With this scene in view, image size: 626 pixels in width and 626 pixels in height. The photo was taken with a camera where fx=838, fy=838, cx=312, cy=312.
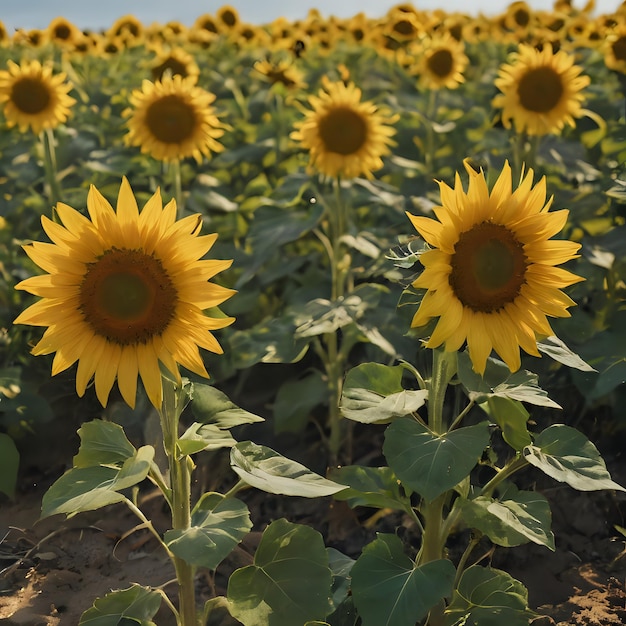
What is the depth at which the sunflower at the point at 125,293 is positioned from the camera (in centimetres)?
188

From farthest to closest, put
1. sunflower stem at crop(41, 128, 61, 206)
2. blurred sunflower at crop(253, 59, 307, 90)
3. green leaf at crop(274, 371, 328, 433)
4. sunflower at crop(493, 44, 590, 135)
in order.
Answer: blurred sunflower at crop(253, 59, 307, 90)
sunflower stem at crop(41, 128, 61, 206)
sunflower at crop(493, 44, 590, 135)
green leaf at crop(274, 371, 328, 433)

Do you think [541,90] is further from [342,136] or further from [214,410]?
[214,410]

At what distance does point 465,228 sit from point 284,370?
2.14m

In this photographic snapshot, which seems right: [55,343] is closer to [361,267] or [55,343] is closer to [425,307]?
[425,307]

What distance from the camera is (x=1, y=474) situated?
295 cm

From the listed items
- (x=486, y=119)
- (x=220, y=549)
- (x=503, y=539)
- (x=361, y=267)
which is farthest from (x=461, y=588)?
(x=486, y=119)

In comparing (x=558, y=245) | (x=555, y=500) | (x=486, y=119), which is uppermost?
(x=486, y=119)

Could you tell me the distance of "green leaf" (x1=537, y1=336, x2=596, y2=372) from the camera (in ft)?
6.59

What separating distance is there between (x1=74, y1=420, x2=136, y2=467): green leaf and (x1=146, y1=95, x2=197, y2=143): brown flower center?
2343mm

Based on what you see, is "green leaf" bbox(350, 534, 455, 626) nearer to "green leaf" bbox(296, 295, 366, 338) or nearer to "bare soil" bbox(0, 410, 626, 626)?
"bare soil" bbox(0, 410, 626, 626)

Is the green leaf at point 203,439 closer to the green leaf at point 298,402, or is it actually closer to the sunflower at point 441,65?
the green leaf at point 298,402

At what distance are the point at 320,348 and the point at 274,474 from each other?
4.65ft

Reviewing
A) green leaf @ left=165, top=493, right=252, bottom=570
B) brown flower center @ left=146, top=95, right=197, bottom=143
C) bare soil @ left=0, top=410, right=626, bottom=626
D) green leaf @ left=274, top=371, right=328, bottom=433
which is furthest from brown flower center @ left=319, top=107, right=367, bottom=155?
green leaf @ left=165, top=493, right=252, bottom=570

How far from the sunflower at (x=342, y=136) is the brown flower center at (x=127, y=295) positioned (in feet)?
6.60
